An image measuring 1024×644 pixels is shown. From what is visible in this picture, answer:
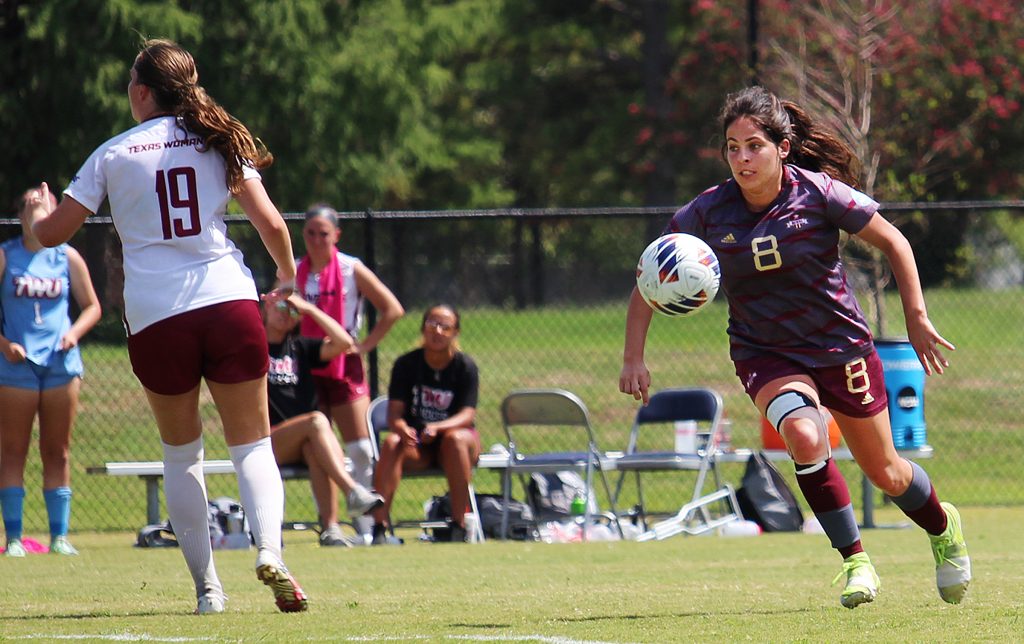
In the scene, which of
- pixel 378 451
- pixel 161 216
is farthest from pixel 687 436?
pixel 161 216

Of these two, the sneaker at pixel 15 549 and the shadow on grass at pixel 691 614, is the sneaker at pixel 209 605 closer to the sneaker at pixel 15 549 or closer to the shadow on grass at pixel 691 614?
the shadow on grass at pixel 691 614

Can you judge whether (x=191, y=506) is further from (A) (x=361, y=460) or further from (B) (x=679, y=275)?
(A) (x=361, y=460)

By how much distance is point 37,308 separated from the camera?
907 centimetres

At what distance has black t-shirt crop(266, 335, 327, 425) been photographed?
32.2 ft

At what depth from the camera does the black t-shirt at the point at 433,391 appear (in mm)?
10102

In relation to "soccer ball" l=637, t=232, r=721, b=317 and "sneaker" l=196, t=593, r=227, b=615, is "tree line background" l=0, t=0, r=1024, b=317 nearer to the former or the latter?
"sneaker" l=196, t=593, r=227, b=615

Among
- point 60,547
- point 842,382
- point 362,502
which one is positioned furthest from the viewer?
point 60,547

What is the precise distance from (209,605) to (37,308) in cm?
412

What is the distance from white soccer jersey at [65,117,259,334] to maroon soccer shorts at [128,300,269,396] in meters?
0.04

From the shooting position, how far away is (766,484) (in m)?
10.3

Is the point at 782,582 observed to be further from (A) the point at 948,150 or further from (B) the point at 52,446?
(A) the point at 948,150

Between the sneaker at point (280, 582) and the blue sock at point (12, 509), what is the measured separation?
167 inches

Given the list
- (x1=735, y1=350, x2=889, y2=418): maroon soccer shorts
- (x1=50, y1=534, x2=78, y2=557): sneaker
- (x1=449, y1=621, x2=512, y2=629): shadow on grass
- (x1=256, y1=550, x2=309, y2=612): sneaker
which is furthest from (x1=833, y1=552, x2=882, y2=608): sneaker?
(x1=50, y1=534, x2=78, y2=557): sneaker

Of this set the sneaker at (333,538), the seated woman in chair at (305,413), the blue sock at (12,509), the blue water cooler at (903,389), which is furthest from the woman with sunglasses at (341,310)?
the blue water cooler at (903,389)
